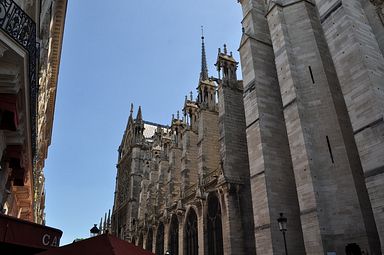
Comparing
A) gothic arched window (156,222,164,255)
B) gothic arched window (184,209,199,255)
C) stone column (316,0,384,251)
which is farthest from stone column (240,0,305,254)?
gothic arched window (156,222,164,255)

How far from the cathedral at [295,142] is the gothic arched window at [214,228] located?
0.06 metres

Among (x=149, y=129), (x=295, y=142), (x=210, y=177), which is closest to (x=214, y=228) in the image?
(x=210, y=177)

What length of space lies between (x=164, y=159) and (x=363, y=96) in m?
22.7

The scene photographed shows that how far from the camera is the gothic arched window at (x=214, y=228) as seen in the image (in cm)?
1791

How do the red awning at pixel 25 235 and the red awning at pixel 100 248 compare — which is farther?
the red awning at pixel 100 248

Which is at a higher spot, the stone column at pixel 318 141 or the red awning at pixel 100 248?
the stone column at pixel 318 141

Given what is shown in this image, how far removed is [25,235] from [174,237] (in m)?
19.7

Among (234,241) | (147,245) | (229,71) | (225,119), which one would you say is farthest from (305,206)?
(147,245)

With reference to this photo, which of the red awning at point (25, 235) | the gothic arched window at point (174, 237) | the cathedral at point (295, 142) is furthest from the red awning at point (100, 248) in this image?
the gothic arched window at point (174, 237)

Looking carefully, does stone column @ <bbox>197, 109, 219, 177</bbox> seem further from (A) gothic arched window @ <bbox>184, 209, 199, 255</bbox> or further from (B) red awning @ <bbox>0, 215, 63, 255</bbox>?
(B) red awning @ <bbox>0, 215, 63, 255</bbox>

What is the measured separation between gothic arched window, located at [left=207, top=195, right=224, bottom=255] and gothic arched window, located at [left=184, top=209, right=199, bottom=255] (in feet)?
6.43

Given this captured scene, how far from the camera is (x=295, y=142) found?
12.0 metres

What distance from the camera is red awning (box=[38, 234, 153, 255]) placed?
16.2 feet

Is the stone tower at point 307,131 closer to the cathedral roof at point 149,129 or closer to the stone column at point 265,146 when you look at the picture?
the stone column at point 265,146
